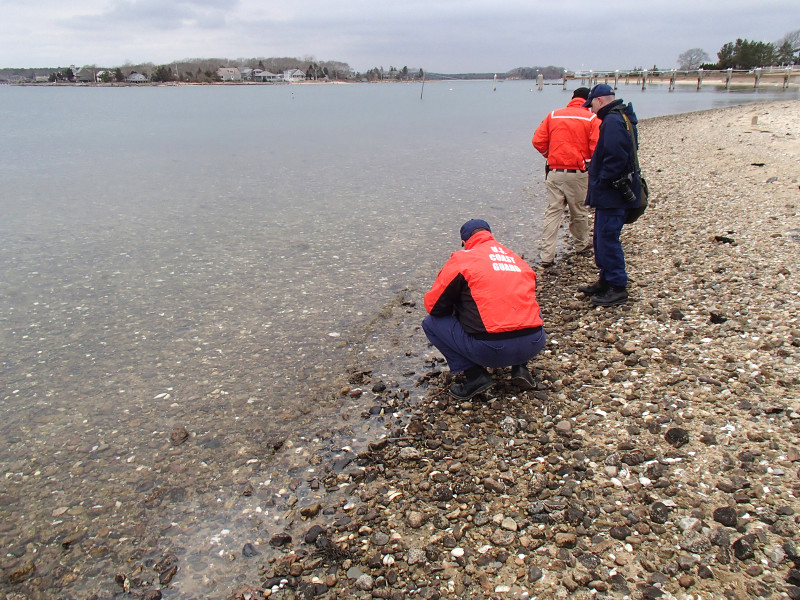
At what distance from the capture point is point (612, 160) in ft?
21.2

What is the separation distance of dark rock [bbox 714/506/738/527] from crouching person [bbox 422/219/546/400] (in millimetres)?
1849

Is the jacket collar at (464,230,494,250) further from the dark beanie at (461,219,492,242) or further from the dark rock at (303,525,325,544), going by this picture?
the dark rock at (303,525,325,544)

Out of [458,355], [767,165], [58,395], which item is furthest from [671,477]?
[767,165]

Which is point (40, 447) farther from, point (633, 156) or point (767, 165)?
point (767, 165)

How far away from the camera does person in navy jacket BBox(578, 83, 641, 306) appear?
638 centimetres

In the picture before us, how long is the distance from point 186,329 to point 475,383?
166 inches

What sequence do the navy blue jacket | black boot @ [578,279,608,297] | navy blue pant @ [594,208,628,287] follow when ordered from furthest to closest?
1. black boot @ [578,279,608,297]
2. navy blue pant @ [594,208,628,287]
3. the navy blue jacket

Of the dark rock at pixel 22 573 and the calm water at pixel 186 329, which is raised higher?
the calm water at pixel 186 329

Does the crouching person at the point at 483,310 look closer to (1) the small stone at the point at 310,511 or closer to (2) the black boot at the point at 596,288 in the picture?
(1) the small stone at the point at 310,511

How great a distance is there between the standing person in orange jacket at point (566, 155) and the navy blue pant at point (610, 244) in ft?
5.40

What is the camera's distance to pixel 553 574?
3.26 meters

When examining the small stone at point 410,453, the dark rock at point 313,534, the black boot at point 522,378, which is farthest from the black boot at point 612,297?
the dark rock at point 313,534

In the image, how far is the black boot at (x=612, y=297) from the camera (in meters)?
6.92

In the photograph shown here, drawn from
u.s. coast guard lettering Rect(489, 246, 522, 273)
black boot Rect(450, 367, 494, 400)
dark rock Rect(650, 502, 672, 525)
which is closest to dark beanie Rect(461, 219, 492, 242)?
u.s. coast guard lettering Rect(489, 246, 522, 273)
